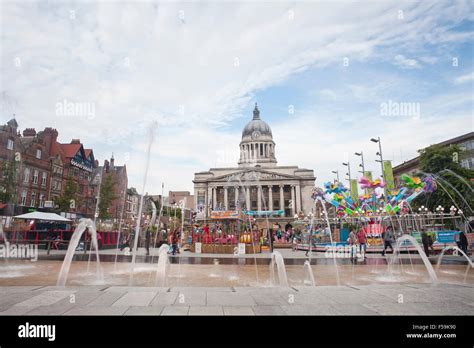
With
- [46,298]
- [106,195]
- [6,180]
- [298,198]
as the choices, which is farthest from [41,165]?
[298,198]

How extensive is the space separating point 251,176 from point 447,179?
57969 mm

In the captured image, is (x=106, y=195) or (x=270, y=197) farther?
(x=270, y=197)

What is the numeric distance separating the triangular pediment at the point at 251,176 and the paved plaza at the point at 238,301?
8306cm

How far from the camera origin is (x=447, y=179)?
37.5 m

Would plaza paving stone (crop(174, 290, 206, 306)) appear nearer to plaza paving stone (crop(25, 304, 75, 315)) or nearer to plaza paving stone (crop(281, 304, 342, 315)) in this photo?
plaza paving stone (crop(281, 304, 342, 315))

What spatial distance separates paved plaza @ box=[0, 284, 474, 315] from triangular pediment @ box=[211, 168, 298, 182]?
83.1 meters

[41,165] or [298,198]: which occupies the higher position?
[298,198]

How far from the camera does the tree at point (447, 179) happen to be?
35.6m

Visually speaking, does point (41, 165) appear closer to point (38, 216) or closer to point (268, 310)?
point (38, 216)

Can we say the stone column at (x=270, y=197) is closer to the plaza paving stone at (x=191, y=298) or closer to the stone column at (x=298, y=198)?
the stone column at (x=298, y=198)

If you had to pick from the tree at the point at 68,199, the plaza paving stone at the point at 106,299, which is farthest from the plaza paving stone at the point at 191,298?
the tree at the point at 68,199

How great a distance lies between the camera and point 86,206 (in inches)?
2303
